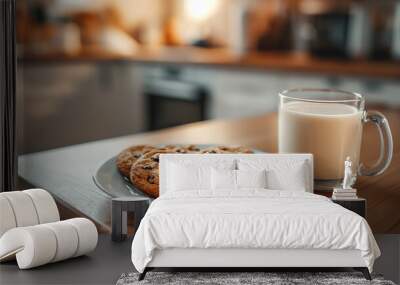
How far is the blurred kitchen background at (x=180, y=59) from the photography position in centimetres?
490

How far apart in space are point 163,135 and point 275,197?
0.97m

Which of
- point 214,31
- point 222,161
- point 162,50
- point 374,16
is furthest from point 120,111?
point 222,161

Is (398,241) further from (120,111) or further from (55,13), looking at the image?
(55,13)

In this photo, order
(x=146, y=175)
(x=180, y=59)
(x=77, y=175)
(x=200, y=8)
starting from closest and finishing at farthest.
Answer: (x=146, y=175) → (x=77, y=175) → (x=180, y=59) → (x=200, y=8)

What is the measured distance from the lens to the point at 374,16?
4.92 meters

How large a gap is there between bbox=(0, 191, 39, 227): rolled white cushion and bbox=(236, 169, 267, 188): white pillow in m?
0.63

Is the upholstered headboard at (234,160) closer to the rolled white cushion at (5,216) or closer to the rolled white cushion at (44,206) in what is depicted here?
the rolled white cushion at (44,206)

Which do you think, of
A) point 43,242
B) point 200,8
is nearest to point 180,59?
point 200,8

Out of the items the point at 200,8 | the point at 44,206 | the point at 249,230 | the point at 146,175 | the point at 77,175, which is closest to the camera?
the point at 249,230

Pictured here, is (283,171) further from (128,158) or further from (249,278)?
(128,158)

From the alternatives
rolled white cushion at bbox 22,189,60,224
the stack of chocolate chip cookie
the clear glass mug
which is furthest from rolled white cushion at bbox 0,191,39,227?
the clear glass mug

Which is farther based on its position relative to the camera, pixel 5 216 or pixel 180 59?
pixel 180 59

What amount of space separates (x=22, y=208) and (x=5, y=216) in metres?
0.06

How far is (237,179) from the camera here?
2111 millimetres
